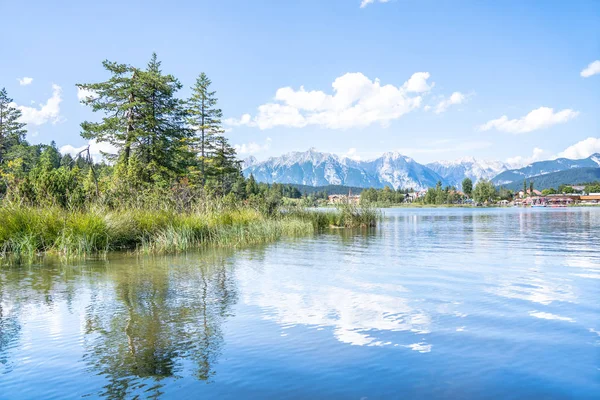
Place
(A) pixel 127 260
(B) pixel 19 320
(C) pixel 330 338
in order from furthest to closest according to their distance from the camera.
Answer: (A) pixel 127 260 → (B) pixel 19 320 → (C) pixel 330 338

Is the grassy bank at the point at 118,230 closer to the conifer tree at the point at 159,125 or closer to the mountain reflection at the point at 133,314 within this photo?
the mountain reflection at the point at 133,314

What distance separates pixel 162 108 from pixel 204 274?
30537 mm

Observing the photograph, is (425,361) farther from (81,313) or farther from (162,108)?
(162,108)

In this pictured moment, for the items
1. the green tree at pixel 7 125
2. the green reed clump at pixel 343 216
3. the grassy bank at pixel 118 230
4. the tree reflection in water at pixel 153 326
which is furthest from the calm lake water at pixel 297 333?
the green tree at pixel 7 125

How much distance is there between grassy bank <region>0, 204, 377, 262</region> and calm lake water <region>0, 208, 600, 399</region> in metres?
2.15

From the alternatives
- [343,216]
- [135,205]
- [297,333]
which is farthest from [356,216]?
[297,333]

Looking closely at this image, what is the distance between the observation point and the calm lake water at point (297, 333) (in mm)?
4324

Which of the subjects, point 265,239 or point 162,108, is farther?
point 162,108

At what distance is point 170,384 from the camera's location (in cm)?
430

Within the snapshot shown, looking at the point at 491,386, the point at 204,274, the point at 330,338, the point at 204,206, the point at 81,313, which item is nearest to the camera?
the point at 491,386

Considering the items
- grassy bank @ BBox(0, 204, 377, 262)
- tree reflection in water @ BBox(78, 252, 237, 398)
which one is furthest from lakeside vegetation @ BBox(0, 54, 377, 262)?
tree reflection in water @ BBox(78, 252, 237, 398)

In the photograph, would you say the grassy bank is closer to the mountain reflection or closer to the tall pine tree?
the mountain reflection

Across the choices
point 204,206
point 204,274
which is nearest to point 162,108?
point 204,206

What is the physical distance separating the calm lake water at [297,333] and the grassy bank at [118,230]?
2.15m
